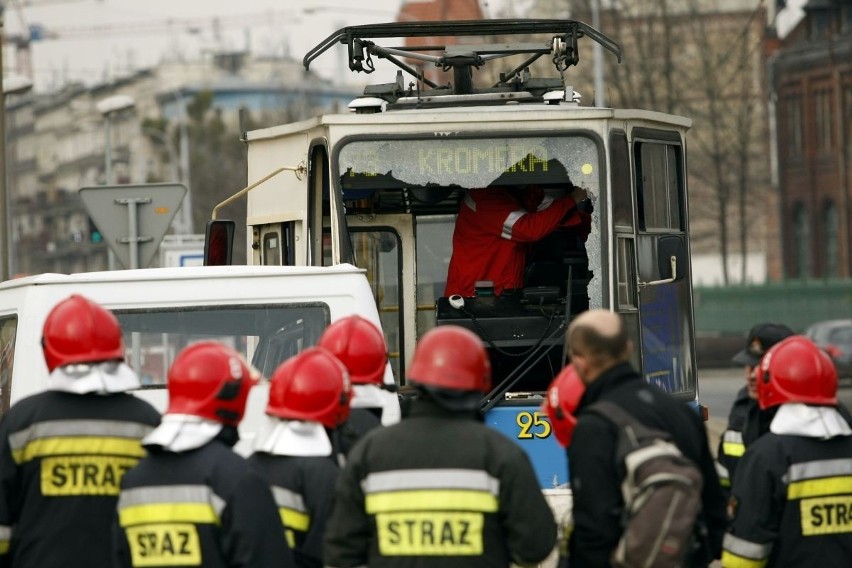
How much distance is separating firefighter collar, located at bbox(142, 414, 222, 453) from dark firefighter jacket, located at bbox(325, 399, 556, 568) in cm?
44

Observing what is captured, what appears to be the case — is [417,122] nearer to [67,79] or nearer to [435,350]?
[435,350]

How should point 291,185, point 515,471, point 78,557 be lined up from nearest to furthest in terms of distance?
point 515,471 < point 78,557 < point 291,185

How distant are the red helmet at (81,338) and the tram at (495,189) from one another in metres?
4.43

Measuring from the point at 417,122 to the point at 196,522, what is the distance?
5835 millimetres

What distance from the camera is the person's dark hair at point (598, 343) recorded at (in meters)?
5.76

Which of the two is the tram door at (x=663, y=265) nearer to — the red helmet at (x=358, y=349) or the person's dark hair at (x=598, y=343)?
the red helmet at (x=358, y=349)

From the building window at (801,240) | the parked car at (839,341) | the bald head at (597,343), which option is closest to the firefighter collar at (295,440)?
the bald head at (597,343)

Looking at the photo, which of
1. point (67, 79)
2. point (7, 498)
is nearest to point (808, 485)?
point (7, 498)

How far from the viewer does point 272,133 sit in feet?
38.8

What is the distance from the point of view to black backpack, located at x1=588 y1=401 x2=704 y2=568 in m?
5.48

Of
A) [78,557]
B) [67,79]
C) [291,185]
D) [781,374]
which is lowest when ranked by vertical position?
[78,557]

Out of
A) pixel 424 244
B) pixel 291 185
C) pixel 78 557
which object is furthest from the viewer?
pixel 424 244

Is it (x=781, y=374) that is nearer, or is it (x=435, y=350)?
(x=435, y=350)

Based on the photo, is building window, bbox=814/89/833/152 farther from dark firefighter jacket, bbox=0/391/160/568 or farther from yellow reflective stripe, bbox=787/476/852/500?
dark firefighter jacket, bbox=0/391/160/568
